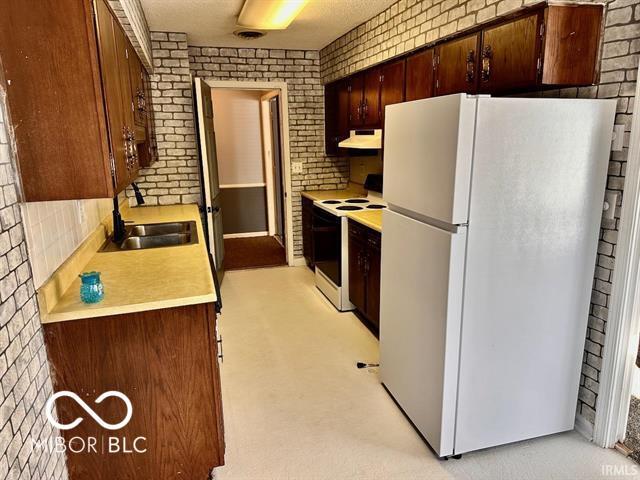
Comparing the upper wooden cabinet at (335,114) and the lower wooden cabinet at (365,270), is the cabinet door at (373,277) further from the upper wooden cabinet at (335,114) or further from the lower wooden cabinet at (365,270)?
the upper wooden cabinet at (335,114)

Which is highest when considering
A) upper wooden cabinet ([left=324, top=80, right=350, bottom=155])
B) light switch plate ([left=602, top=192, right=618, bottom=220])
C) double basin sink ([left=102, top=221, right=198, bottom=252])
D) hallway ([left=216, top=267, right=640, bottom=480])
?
upper wooden cabinet ([left=324, top=80, right=350, bottom=155])

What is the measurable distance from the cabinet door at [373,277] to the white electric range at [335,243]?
46 centimetres

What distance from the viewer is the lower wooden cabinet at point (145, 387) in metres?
1.70

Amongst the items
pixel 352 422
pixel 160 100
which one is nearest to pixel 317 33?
pixel 160 100

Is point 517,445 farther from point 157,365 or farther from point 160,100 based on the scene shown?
point 160,100

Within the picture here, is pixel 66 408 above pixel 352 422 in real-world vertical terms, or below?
above

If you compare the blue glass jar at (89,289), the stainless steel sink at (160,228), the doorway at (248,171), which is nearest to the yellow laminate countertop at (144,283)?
the blue glass jar at (89,289)

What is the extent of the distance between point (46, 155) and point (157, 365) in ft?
2.98

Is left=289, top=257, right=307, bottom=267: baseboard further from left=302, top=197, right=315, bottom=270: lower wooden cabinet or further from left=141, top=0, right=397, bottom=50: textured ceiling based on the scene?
left=141, top=0, right=397, bottom=50: textured ceiling

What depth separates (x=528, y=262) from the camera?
1.98m

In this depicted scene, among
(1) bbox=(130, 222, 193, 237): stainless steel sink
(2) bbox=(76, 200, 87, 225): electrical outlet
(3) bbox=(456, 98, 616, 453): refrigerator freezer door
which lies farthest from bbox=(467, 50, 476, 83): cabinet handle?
(2) bbox=(76, 200, 87, 225): electrical outlet

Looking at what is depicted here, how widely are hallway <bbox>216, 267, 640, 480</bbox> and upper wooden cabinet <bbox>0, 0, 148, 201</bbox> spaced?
4.86 ft

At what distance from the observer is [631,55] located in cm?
183

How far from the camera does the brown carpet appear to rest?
17.7 feet
